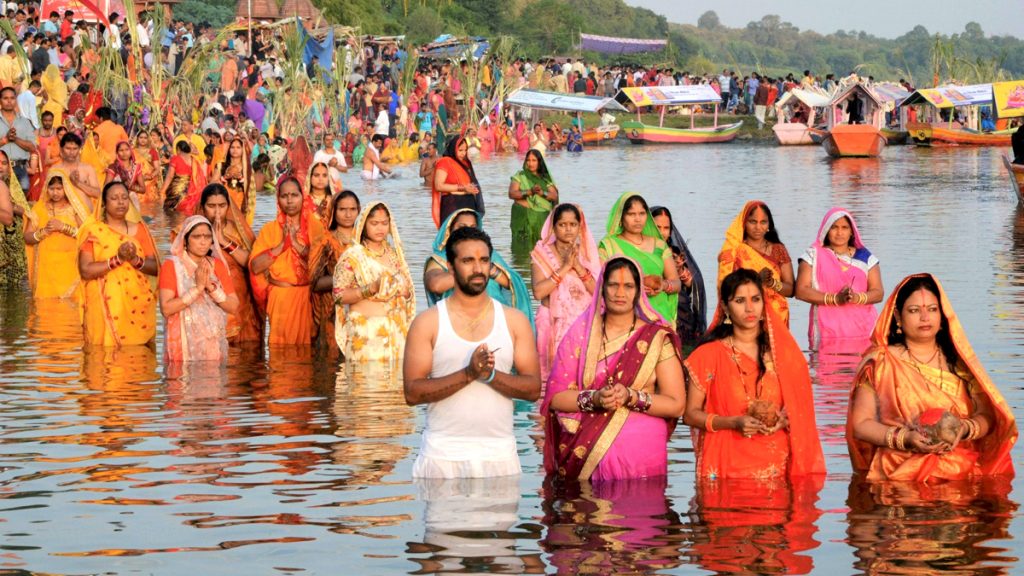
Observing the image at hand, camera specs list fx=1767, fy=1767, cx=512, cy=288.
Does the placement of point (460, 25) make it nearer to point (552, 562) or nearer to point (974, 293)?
point (974, 293)

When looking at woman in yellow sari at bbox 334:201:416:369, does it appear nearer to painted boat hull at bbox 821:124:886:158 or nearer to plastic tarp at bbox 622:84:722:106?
painted boat hull at bbox 821:124:886:158

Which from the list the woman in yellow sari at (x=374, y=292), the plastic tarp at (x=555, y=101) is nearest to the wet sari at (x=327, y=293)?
the woman in yellow sari at (x=374, y=292)

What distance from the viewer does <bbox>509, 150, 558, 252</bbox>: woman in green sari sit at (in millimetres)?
16797

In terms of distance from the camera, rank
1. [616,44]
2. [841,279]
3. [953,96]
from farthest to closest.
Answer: [616,44]
[953,96]
[841,279]

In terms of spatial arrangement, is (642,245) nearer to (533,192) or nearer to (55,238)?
(55,238)

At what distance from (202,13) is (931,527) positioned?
151ft

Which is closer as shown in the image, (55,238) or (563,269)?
(563,269)

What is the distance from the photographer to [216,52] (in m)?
31.0

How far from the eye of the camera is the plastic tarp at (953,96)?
132 ft

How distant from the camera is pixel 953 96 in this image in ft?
133

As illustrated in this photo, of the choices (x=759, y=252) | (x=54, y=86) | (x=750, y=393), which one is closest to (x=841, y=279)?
(x=759, y=252)

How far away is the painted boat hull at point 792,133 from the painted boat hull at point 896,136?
192cm

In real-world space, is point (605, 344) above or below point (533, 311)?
above

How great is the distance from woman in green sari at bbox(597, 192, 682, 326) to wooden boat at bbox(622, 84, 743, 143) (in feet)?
113
